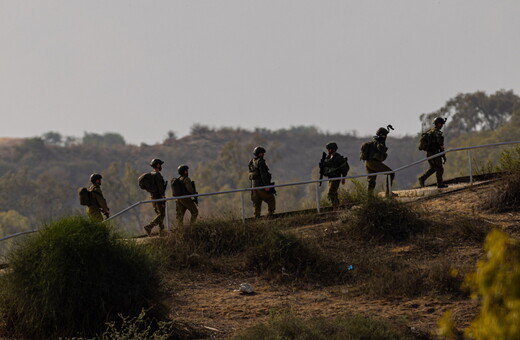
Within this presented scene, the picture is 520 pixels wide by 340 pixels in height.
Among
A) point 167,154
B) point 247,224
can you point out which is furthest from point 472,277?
point 167,154

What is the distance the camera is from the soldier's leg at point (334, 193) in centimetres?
2170

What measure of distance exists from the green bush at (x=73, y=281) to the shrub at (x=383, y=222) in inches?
224

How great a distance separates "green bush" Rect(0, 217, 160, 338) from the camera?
1402 cm

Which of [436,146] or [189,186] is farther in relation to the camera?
[436,146]

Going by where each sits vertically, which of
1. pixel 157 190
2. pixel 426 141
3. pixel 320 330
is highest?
pixel 426 141

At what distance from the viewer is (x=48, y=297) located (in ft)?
45.8

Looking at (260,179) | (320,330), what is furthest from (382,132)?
(320,330)

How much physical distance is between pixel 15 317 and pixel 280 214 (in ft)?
26.9

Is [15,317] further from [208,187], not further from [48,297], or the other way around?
[208,187]

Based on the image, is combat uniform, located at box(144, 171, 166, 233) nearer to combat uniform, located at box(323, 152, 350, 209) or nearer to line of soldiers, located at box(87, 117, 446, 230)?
line of soldiers, located at box(87, 117, 446, 230)

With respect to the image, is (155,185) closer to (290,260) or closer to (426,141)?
(290,260)

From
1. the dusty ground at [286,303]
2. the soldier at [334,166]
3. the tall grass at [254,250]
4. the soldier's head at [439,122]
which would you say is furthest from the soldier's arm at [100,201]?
the soldier's head at [439,122]

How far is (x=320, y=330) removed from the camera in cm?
1340

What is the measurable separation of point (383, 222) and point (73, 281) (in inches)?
287
